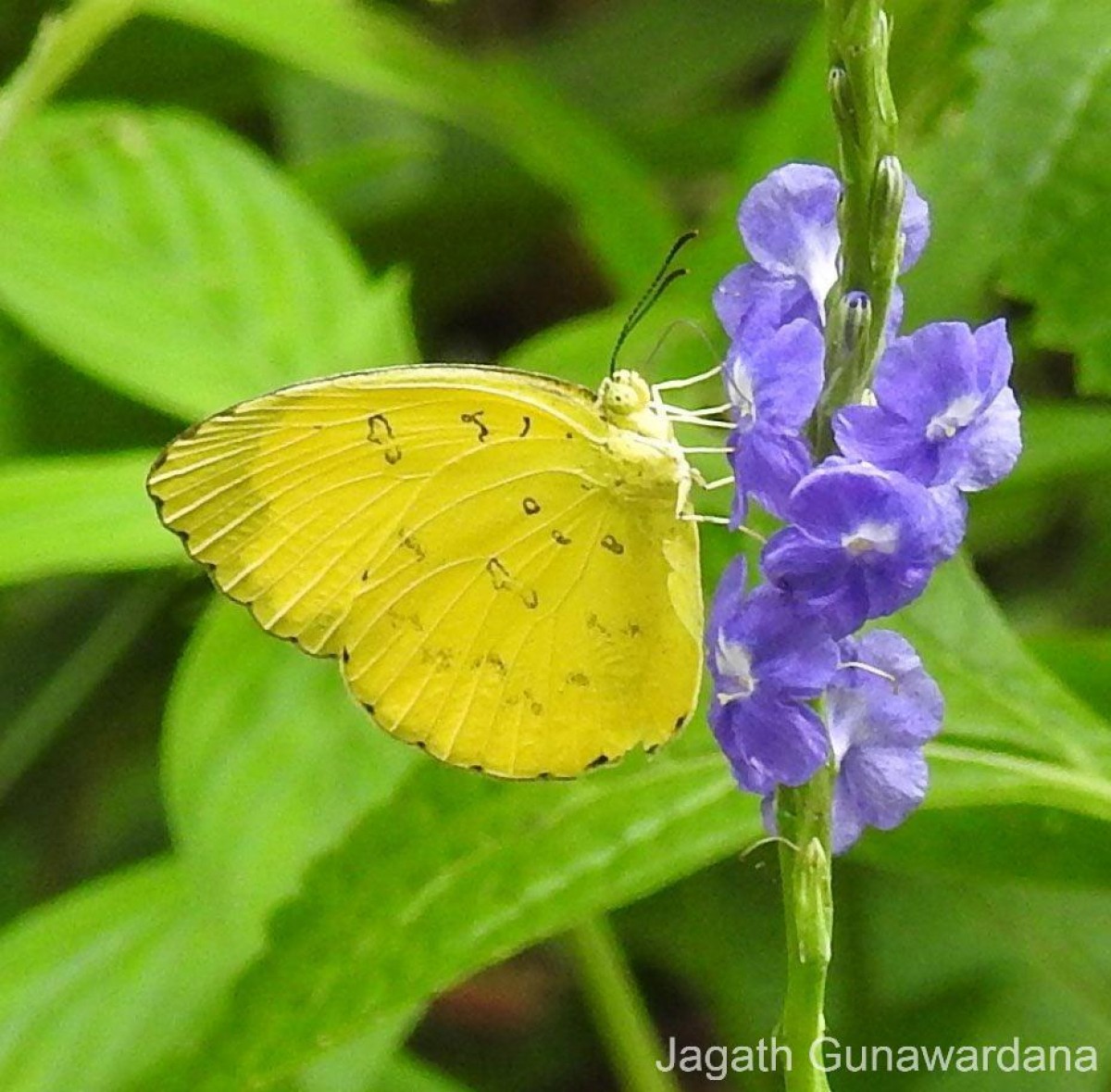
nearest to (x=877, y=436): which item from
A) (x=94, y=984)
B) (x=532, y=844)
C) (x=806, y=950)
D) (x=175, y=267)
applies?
(x=806, y=950)

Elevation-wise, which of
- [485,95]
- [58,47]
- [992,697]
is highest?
[58,47]

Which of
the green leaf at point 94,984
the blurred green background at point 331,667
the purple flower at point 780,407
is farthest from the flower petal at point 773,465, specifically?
the green leaf at point 94,984

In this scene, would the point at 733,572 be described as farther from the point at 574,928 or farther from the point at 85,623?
the point at 85,623

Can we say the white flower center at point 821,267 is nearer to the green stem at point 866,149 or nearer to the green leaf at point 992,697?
the green stem at point 866,149

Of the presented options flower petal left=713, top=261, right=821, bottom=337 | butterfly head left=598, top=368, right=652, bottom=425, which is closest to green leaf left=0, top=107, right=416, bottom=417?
butterfly head left=598, top=368, right=652, bottom=425

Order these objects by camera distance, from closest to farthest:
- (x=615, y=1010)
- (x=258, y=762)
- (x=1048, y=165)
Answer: (x=1048, y=165)
(x=258, y=762)
(x=615, y=1010)

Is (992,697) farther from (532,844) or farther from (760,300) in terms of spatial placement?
(760,300)
